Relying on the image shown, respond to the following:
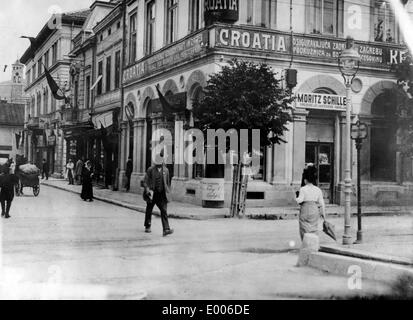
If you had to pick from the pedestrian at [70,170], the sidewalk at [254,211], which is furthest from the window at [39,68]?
the sidewalk at [254,211]

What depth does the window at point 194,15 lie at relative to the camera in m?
20.1

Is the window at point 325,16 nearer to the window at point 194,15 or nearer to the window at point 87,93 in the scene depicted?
the window at point 194,15

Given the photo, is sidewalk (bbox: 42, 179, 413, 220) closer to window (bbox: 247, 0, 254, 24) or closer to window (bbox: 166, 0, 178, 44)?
window (bbox: 247, 0, 254, 24)

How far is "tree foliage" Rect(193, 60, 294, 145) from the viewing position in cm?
1524

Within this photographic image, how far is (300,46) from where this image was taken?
19.2 metres

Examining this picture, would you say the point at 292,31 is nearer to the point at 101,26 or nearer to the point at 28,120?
the point at 101,26

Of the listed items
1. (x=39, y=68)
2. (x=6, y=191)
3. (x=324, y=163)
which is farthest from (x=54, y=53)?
(x=6, y=191)

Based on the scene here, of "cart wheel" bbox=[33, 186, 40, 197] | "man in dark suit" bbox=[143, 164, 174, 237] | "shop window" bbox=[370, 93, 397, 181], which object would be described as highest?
"shop window" bbox=[370, 93, 397, 181]

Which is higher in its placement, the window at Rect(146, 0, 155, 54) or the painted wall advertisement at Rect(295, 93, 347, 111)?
the window at Rect(146, 0, 155, 54)

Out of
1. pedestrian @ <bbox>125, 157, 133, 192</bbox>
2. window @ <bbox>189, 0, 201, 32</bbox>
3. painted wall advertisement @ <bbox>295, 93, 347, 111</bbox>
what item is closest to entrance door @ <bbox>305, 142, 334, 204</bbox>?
painted wall advertisement @ <bbox>295, 93, 347, 111</bbox>

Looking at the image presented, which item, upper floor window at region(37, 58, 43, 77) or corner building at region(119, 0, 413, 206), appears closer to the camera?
corner building at region(119, 0, 413, 206)

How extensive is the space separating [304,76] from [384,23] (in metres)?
4.41

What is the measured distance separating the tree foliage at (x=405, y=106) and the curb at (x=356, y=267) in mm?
11530

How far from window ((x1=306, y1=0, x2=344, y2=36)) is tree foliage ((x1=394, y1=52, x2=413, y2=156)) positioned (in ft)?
8.90
